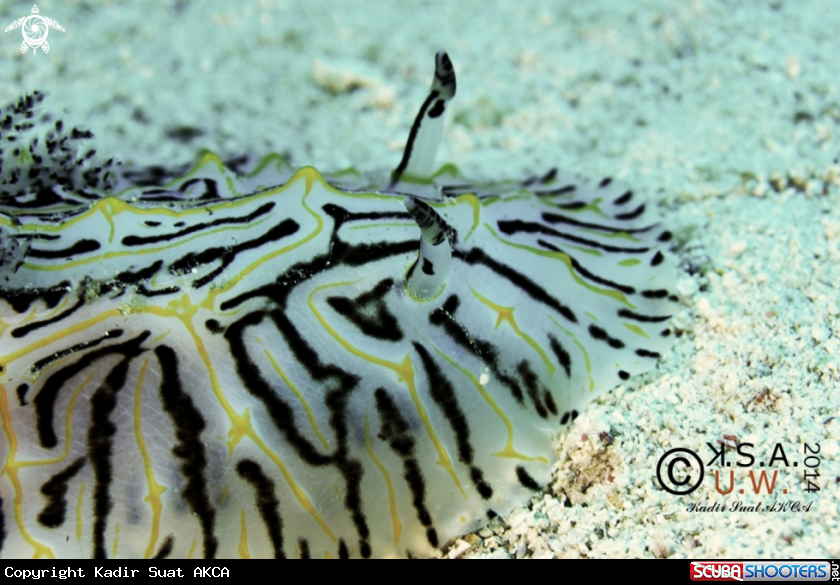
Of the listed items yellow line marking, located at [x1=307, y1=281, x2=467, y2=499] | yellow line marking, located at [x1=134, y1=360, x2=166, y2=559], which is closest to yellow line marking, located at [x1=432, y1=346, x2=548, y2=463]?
yellow line marking, located at [x1=307, y1=281, x2=467, y2=499]

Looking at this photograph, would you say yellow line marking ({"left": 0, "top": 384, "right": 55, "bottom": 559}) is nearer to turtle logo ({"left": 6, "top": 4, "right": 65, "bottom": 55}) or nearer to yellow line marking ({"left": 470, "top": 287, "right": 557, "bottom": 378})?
yellow line marking ({"left": 470, "top": 287, "right": 557, "bottom": 378})

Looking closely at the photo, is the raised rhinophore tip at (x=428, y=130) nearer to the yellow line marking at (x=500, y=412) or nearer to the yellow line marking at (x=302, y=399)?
the yellow line marking at (x=500, y=412)

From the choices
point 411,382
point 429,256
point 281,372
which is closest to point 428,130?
point 429,256

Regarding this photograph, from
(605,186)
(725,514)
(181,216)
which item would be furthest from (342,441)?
(605,186)

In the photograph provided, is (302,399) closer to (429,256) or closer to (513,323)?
(429,256)

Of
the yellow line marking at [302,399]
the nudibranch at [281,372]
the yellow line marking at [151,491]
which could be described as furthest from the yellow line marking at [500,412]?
the yellow line marking at [151,491]

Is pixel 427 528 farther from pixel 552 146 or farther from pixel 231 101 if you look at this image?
pixel 231 101
